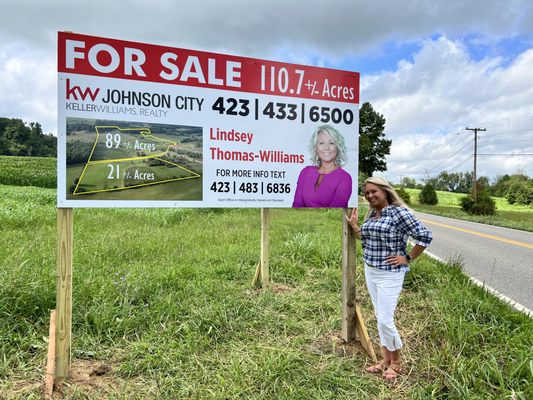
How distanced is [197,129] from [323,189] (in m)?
1.26

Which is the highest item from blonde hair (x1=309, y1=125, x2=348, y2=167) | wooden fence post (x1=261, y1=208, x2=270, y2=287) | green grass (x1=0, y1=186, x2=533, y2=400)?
blonde hair (x1=309, y1=125, x2=348, y2=167)

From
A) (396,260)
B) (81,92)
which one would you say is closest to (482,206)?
(396,260)

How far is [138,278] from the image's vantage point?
4340 mm

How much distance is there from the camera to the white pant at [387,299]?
9.42 ft

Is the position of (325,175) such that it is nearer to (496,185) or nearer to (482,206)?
(482,206)

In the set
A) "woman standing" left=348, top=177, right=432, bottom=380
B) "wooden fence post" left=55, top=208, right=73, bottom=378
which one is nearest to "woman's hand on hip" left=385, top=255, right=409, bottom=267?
"woman standing" left=348, top=177, right=432, bottom=380

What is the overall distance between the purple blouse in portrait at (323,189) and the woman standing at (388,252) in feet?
1.64

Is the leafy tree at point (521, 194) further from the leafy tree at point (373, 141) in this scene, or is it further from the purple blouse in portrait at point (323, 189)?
the purple blouse in portrait at point (323, 189)

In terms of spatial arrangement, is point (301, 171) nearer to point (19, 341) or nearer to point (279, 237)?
point (19, 341)

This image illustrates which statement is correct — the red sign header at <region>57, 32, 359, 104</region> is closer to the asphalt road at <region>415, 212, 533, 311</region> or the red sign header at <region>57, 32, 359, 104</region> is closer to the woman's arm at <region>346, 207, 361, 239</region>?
the woman's arm at <region>346, 207, 361, 239</region>

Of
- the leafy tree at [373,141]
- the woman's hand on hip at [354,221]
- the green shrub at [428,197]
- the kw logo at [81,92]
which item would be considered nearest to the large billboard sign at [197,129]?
the kw logo at [81,92]

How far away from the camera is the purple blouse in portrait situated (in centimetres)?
340

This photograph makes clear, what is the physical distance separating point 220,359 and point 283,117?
6.99 ft

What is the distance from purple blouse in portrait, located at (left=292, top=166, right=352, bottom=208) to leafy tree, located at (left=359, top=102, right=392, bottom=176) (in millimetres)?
54422
